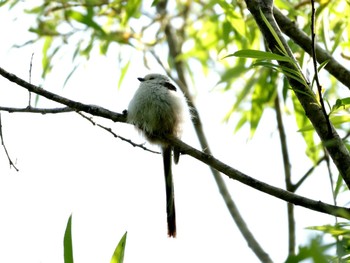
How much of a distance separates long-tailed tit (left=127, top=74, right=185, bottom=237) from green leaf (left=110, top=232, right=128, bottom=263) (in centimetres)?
97

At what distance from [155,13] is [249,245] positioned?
7.09 feet

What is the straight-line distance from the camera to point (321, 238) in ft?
4.04

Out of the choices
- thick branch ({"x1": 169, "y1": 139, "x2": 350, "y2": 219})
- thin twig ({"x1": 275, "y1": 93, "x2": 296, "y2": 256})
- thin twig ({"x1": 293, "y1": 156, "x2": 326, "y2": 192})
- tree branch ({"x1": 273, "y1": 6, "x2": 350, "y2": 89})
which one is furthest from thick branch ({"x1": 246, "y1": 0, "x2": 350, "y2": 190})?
thin twig ({"x1": 293, "y1": 156, "x2": 326, "y2": 192})

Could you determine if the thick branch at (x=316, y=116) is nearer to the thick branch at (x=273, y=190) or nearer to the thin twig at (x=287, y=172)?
the thick branch at (x=273, y=190)

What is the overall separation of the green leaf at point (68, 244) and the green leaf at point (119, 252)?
0.48 feet

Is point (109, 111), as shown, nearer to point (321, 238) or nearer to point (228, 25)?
point (228, 25)

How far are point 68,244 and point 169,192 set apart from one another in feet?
4.03

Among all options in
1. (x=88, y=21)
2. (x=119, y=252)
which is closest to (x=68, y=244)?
(x=119, y=252)

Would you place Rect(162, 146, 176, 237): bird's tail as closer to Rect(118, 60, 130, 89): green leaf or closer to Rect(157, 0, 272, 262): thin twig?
Rect(157, 0, 272, 262): thin twig

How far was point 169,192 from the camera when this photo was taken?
10.7ft

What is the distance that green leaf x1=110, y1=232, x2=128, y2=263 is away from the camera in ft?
6.93

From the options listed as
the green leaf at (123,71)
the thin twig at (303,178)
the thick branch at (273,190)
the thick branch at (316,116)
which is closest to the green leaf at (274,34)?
the thick branch at (316,116)

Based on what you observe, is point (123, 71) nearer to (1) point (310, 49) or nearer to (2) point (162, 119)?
(2) point (162, 119)

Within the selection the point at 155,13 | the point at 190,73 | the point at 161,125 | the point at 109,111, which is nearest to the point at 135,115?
the point at 161,125
